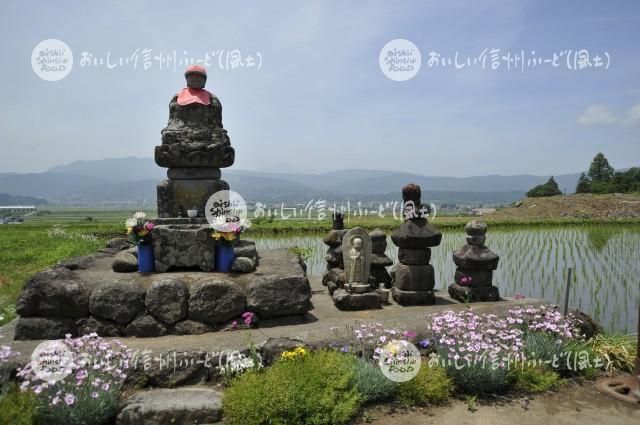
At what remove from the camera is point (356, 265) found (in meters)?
8.15

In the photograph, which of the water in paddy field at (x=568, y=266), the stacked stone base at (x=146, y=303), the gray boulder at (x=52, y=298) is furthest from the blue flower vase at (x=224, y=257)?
the water in paddy field at (x=568, y=266)

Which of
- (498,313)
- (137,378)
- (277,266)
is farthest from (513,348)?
(137,378)

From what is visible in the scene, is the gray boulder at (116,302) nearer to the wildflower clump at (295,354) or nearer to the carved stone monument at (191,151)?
the carved stone monument at (191,151)

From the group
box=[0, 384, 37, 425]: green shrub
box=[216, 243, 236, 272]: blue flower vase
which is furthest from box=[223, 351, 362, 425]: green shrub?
box=[216, 243, 236, 272]: blue flower vase

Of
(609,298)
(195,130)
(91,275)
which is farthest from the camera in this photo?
(609,298)

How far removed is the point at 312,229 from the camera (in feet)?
81.7

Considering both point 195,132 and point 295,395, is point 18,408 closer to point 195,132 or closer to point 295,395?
point 295,395

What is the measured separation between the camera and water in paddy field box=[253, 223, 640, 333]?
9320 mm

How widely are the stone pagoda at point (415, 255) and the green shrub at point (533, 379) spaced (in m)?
2.74

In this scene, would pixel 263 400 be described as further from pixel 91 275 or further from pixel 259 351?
pixel 91 275

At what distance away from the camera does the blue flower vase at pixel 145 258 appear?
7.45 m

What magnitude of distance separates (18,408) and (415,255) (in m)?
6.85

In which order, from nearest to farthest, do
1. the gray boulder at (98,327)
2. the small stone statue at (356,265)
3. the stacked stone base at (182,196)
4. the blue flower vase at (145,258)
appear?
the gray boulder at (98,327), the blue flower vase at (145,258), the small stone statue at (356,265), the stacked stone base at (182,196)

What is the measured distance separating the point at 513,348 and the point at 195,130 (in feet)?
23.6
